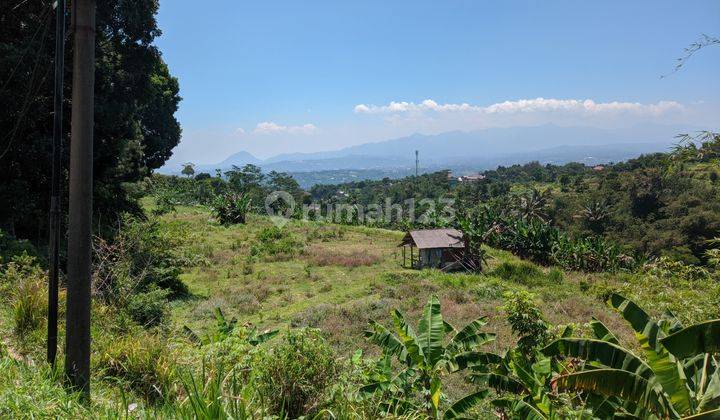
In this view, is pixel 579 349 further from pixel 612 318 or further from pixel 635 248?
pixel 635 248

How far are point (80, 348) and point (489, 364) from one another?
4215 millimetres

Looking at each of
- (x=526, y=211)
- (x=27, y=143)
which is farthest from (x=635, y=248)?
(x=27, y=143)

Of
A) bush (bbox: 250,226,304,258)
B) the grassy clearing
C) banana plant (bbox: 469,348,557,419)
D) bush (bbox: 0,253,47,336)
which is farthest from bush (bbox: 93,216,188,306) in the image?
bush (bbox: 250,226,304,258)

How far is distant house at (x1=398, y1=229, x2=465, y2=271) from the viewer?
24.5m

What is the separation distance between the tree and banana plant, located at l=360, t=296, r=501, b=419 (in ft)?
30.5

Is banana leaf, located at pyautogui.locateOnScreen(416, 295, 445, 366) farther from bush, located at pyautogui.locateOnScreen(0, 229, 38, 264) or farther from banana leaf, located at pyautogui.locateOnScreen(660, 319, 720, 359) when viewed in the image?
bush, located at pyautogui.locateOnScreen(0, 229, 38, 264)

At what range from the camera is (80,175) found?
11.5ft

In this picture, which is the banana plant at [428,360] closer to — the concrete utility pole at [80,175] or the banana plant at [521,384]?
the banana plant at [521,384]

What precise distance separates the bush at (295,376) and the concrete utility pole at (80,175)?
5.03 ft

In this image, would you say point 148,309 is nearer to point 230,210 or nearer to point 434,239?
point 434,239

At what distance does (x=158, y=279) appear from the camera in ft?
42.7

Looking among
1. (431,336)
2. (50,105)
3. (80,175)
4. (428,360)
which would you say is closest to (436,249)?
(50,105)

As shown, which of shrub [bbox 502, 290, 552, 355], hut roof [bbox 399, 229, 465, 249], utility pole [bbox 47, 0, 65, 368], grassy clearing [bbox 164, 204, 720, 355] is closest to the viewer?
utility pole [bbox 47, 0, 65, 368]

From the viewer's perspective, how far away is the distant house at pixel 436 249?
2445cm
